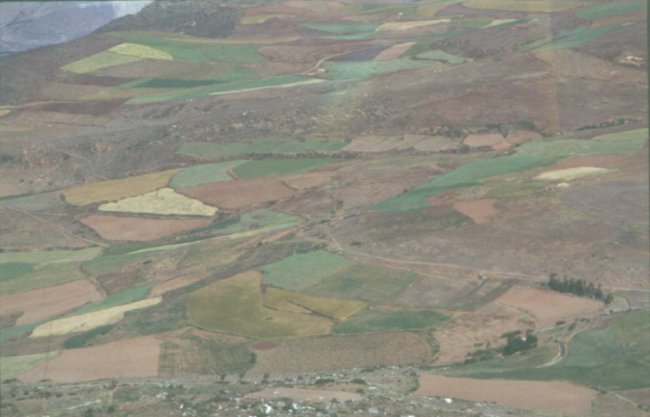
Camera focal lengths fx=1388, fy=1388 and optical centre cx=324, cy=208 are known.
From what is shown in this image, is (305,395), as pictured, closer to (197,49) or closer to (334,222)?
(334,222)

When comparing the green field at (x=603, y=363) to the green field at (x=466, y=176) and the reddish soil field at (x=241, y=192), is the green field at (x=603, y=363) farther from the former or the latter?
the reddish soil field at (x=241, y=192)

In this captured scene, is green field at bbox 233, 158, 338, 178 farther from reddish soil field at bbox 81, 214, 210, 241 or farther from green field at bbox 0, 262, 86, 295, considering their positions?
green field at bbox 0, 262, 86, 295

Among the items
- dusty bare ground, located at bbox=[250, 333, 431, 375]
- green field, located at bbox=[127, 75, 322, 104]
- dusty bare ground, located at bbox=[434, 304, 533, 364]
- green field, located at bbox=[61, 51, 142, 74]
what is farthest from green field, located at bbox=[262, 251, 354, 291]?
green field, located at bbox=[61, 51, 142, 74]

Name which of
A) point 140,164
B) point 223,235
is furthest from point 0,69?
point 223,235

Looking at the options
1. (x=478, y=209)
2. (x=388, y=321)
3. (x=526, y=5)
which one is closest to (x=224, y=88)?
(x=526, y=5)

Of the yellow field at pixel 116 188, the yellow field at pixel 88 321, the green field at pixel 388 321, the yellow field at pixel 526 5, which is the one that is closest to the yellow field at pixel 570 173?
the green field at pixel 388 321

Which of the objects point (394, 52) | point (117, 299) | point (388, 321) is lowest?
point (394, 52)
